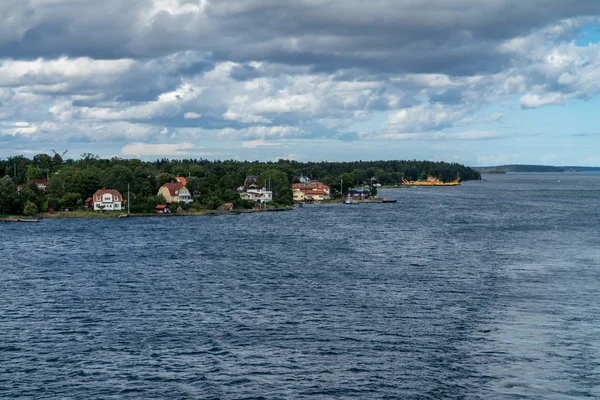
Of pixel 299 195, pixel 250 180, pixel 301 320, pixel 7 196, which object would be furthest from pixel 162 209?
pixel 301 320

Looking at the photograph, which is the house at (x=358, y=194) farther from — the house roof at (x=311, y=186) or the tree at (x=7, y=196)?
the tree at (x=7, y=196)

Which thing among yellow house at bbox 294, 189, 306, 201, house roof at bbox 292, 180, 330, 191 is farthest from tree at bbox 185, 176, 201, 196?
house roof at bbox 292, 180, 330, 191

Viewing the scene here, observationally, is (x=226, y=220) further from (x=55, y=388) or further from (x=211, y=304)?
(x=55, y=388)

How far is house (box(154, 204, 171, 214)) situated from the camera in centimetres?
10275

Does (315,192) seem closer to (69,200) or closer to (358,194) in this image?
(358,194)

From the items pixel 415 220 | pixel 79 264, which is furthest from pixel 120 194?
pixel 79 264

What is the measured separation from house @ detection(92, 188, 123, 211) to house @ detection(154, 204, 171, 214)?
212 inches

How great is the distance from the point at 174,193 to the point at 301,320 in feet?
271

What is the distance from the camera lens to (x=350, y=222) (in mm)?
92062

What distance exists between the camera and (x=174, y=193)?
113 meters

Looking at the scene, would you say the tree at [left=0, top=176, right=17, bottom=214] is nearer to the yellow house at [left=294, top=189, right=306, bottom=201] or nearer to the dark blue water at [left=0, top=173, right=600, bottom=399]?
the dark blue water at [left=0, top=173, right=600, bottom=399]

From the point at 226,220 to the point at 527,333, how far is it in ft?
225

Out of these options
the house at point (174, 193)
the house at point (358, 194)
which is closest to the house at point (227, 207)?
the house at point (174, 193)

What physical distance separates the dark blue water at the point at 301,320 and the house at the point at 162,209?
37026 millimetres
